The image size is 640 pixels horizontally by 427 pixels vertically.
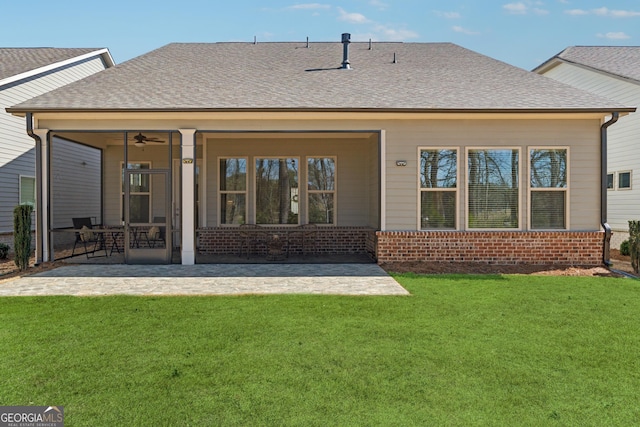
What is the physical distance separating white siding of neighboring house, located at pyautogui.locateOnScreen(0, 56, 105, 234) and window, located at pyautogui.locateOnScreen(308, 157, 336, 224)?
8.25 m

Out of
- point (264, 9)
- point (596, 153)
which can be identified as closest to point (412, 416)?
point (596, 153)

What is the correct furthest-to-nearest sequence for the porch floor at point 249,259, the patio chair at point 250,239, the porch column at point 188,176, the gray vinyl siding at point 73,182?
the gray vinyl siding at point 73,182, the patio chair at point 250,239, the porch floor at point 249,259, the porch column at point 188,176

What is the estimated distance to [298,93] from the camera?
9375 millimetres

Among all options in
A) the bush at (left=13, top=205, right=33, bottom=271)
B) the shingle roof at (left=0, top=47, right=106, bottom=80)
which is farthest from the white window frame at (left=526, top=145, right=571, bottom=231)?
the shingle roof at (left=0, top=47, right=106, bottom=80)

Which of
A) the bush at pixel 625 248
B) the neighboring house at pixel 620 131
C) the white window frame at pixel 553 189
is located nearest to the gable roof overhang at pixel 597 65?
the neighboring house at pixel 620 131

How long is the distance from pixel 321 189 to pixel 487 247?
446 cm

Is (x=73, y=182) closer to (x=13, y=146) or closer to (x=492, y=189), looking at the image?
(x=13, y=146)

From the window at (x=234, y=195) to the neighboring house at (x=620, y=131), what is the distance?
10.8 m

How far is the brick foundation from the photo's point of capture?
1094 centimetres

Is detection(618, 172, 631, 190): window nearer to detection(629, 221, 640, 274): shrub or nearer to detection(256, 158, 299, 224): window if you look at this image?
detection(629, 221, 640, 274): shrub

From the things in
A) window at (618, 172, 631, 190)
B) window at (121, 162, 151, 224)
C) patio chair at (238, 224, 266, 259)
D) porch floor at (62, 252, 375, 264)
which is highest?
window at (618, 172, 631, 190)

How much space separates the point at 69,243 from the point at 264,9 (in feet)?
31.8

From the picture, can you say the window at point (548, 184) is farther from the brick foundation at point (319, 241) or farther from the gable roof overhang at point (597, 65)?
the gable roof overhang at point (597, 65)

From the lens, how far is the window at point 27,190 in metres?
12.0
